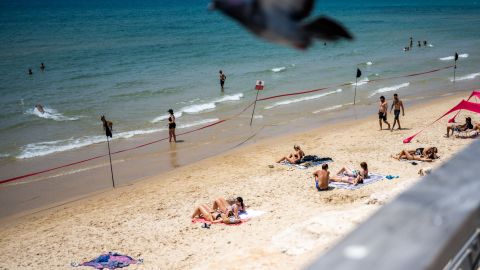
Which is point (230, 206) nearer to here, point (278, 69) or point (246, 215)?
point (246, 215)

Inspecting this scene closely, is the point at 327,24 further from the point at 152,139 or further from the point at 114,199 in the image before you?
the point at 152,139

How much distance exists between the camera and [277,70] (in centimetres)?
4444

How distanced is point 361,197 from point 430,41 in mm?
54462

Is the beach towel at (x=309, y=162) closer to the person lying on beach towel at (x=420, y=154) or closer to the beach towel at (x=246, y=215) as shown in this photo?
the person lying on beach towel at (x=420, y=154)

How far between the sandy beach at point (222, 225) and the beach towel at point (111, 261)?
0.34 m

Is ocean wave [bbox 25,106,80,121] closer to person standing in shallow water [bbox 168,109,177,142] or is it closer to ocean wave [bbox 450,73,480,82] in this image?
person standing in shallow water [bbox 168,109,177,142]

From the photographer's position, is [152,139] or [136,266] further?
[152,139]

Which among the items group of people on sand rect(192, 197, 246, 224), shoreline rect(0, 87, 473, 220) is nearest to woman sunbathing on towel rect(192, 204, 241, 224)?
group of people on sand rect(192, 197, 246, 224)

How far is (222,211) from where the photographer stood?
42.1 feet

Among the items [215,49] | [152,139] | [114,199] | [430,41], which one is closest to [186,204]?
[114,199]

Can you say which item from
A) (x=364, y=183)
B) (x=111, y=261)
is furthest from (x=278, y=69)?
(x=111, y=261)

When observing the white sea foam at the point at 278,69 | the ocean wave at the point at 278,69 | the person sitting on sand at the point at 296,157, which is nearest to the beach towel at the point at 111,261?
the person sitting on sand at the point at 296,157

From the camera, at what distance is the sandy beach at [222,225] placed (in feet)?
27.8

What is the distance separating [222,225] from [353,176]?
165 inches
